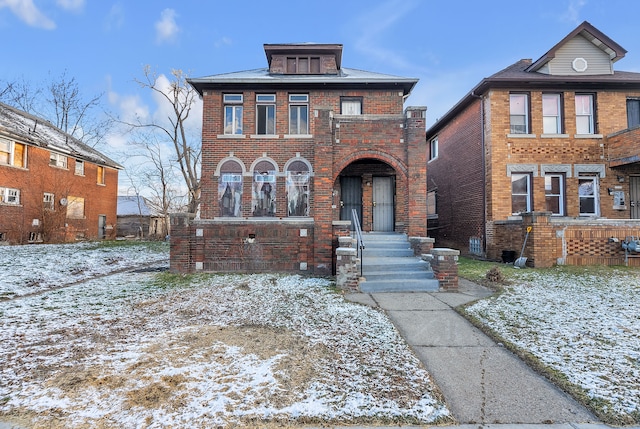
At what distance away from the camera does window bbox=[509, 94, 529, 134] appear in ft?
42.9

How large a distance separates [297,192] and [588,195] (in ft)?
38.8

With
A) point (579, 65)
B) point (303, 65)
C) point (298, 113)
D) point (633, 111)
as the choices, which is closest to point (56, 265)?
point (298, 113)

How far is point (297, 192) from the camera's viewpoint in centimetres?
1309

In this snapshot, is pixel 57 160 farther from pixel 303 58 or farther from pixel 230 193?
pixel 303 58

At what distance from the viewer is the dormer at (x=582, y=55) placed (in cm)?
1323

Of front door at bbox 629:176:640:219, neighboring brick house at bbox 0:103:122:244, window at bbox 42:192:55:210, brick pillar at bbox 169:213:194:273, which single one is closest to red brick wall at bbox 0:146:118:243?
neighboring brick house at bbox 0:103:122:244

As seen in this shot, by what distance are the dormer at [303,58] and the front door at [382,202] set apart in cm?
579

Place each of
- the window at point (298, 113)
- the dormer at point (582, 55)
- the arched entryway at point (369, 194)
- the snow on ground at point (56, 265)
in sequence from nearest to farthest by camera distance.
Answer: the snow on ground at point (56, 265), the arched entryway at point (369, 194), the dormer at point (582, 55), the window at point (298, 113)

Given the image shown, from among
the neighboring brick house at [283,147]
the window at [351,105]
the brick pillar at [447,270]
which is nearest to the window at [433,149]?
the neighboring brick house at [283,147]

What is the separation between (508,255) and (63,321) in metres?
12.4

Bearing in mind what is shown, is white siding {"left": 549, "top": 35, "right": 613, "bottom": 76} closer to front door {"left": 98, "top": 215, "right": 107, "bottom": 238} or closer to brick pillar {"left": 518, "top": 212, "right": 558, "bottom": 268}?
brick pillar {"left": 518, "top": 212, "right": 558, "bottom": 268}

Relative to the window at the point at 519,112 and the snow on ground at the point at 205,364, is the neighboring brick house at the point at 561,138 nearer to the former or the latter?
the window at the point at 519,112

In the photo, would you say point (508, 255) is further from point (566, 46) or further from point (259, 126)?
point (259, 126)

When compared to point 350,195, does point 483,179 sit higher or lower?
higher
